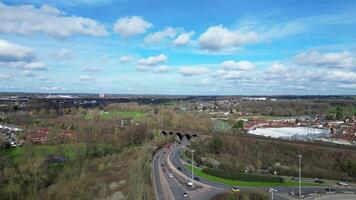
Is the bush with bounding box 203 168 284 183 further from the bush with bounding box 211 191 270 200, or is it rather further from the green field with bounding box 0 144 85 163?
the green field with bounding box 0 144 85 163

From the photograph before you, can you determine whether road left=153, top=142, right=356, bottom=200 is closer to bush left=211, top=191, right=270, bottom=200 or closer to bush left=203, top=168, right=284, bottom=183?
bush left=211, top=191, right=270, bottom=200

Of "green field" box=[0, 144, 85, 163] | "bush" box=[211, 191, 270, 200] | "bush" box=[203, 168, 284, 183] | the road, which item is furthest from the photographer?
"green field" box=[0, 144, 85, 163]

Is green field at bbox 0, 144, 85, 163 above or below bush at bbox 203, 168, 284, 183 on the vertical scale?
above

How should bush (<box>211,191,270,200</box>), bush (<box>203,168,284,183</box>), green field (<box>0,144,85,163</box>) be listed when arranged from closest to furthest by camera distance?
bush (<box>211,191,270,200</box>) < bush (<box>203,168,284,183</box>) < green field (<box>0,144,85,163</box>)

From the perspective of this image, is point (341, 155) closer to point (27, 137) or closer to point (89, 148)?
point (89, 148)

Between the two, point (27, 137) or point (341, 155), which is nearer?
point (341, 155)

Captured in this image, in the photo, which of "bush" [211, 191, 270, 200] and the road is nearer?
"bush" [211, 191, 270, 200]

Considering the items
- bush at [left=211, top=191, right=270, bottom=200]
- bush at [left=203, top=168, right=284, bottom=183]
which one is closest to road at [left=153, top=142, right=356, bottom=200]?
bush at [left=211, top=191, right=270, bottom=200]

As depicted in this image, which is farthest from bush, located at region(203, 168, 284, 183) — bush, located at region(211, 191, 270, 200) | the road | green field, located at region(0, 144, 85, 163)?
green field, located at region(0, 144, 85, 163)

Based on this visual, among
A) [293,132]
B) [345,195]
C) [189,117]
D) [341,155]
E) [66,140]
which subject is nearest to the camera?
[345,195]

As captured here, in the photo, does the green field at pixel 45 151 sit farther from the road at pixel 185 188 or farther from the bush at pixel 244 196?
the bush at pixel 244 196

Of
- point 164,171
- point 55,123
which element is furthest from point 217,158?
point 55,123
